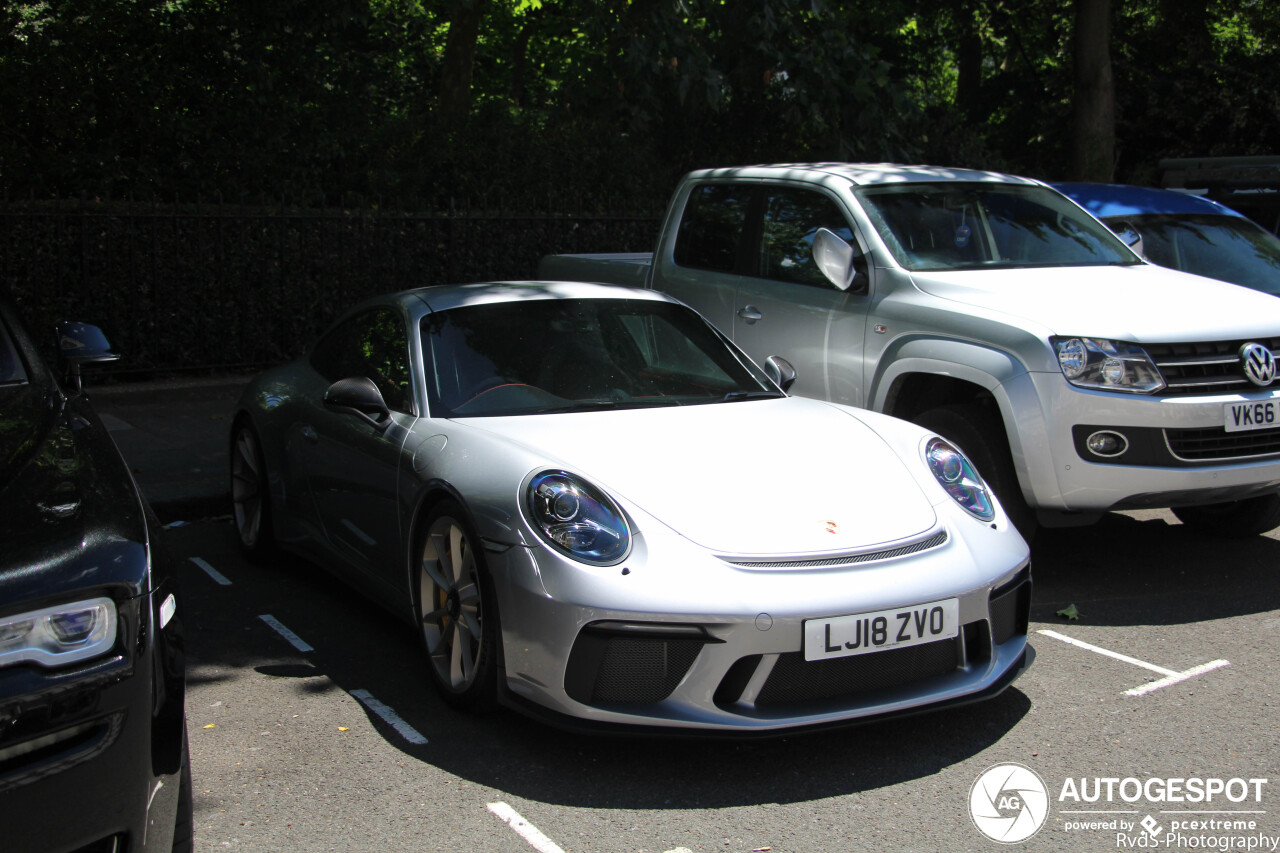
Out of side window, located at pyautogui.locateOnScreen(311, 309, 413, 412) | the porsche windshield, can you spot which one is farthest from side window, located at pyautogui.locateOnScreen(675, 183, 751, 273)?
side window, located at pyautogui.locateOnScreen(311, 309, 413, 412)

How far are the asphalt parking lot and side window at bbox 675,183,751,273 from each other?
302 cm

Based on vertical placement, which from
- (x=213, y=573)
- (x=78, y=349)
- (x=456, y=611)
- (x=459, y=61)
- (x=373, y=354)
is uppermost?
(x=459, y=61)

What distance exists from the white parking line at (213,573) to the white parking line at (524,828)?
9.11 feet

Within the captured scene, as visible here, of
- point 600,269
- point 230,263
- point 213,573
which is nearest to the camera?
point 213,573

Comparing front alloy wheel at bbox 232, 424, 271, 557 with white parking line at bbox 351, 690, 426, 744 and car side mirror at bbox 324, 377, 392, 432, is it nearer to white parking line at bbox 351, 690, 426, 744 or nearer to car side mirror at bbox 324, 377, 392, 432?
car side mirror at bbox 324, 377, 392, 432

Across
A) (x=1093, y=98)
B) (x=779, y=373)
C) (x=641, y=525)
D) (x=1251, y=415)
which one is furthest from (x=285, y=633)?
(x=1093, y=98)

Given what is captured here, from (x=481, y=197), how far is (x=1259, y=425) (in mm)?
8670

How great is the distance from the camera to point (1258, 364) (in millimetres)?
5535

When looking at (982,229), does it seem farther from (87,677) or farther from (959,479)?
(87,677)

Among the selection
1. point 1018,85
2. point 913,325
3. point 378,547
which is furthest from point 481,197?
point 1018,85

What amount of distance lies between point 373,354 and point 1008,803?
304 centimetres

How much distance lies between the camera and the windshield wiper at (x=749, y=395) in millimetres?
4996

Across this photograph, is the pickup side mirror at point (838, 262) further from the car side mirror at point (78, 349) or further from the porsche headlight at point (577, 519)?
the car side mirror at point (78, 349)

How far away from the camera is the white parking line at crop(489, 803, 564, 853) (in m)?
3.30
